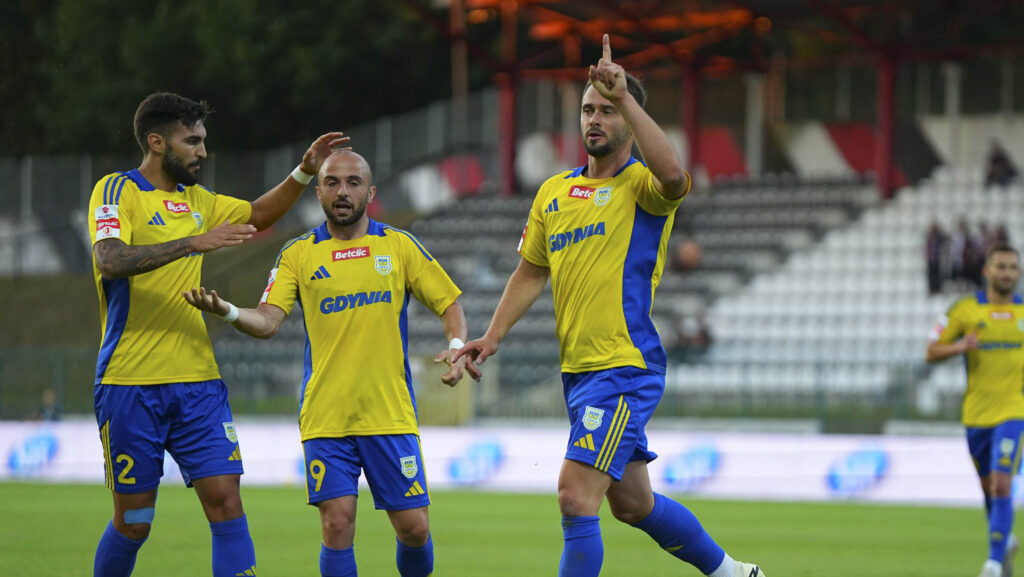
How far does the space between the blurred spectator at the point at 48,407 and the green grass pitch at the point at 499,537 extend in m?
5.19

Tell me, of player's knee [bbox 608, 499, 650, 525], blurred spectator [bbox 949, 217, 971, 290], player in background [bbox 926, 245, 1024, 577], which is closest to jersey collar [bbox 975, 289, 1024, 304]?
player in background [bbox 926, 245, 1024, 577]

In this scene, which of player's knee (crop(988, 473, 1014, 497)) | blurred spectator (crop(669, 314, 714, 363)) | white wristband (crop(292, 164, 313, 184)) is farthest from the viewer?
blurred spectator (crop(669, 314, 714, 363))

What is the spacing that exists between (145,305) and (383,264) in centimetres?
116

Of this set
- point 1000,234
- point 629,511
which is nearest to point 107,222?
point 629,511

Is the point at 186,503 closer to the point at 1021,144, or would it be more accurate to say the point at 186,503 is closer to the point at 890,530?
the point at 890,530

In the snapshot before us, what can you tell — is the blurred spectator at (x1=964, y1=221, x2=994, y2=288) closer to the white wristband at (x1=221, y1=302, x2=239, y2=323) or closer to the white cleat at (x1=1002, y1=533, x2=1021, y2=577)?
the white cleat at (x1=1002, y1=533, x2=1021, y2=577)

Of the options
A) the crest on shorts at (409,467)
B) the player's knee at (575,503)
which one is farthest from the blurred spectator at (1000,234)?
the player's knee at (575,503)

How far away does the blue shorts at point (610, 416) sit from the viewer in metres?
6.44

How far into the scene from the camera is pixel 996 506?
9.78m

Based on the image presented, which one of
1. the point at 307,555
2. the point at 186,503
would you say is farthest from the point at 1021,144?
the point at 307,555

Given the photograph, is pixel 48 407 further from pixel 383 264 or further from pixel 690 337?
pixel 383 264

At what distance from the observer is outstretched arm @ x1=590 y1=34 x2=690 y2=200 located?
6.24 m

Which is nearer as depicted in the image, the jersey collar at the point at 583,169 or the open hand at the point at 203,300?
the open hand at the point at 203,300

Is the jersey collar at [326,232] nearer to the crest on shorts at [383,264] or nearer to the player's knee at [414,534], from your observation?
the crest on shorts at [383,264]
